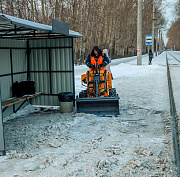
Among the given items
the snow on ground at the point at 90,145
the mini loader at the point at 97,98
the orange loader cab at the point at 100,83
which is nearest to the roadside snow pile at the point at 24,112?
the snow on ground at the point at 90,145

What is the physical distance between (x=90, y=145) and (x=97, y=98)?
8.98 feet

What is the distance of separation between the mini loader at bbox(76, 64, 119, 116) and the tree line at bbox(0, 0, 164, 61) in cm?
2099

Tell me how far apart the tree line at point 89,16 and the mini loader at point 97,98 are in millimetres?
20994

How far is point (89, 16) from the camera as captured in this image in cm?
3647

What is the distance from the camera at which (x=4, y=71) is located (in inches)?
363

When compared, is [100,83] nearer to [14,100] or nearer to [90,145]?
[14,100]

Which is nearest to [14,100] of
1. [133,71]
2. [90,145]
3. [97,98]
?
[97,98]

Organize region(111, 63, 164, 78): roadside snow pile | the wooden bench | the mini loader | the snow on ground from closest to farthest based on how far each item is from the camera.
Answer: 1. the snow on ground
2. the wooden bench
3. the mini loader
4. region(111, 63, 164, 78): roadside snow pile

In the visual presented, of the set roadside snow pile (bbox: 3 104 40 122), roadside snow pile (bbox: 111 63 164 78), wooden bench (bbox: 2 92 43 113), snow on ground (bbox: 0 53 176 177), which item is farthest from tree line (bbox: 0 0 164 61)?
snow on ground (bbox: 0 53 176 177)

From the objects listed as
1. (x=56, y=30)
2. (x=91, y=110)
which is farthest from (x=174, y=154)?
(x=56, y=30)

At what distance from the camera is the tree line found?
104 feet

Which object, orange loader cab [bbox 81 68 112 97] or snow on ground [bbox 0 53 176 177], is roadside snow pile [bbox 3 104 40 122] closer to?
snow on ground [bbox 0 53 176 177]

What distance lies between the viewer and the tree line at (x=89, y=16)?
3166cm

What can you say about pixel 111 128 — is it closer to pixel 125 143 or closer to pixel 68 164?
pixel 125 143
